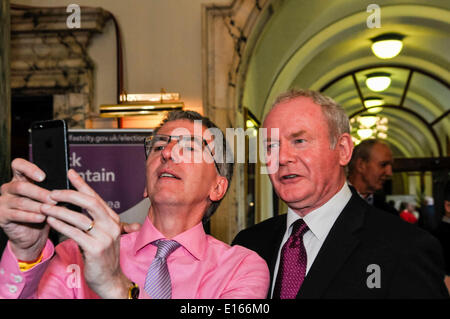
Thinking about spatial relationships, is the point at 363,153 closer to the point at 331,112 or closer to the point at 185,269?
the point at 331,112

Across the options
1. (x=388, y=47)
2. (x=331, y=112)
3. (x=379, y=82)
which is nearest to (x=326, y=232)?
(x=331, y=112)

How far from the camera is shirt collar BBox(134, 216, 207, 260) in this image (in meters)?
1.50

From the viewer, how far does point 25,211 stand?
39.4 inches

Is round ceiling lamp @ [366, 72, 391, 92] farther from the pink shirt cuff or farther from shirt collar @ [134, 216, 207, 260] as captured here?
the pink shirt cuff

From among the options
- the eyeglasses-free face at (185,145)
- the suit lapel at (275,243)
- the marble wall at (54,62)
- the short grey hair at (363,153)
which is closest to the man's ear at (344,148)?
the suit lapel at (275,243)

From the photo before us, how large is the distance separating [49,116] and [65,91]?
27cm

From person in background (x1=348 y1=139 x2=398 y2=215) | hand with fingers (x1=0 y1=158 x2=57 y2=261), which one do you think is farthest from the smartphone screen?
person in background (x1=348 y1=139 x2=398 y2=215)

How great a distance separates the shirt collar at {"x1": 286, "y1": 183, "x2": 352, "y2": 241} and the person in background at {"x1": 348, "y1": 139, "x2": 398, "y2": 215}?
2.31 meters

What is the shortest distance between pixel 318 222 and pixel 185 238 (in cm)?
60

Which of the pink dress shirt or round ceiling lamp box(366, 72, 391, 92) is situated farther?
round ceiling lamp box(366, 72, 391, 92)

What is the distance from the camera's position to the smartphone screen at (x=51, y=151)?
101 centimetres

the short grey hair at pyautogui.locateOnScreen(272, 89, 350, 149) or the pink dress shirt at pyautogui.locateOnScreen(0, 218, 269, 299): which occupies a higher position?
the short grey hair at pyautogui.locateOnScreen(272, 89, 350, 149)

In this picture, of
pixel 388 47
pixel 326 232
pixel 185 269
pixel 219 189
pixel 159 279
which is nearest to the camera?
pixel 159 279

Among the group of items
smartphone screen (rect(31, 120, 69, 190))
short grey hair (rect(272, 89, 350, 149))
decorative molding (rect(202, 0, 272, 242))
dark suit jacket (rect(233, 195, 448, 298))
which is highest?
decorative molding (rect(202, 0, 272, 242))
